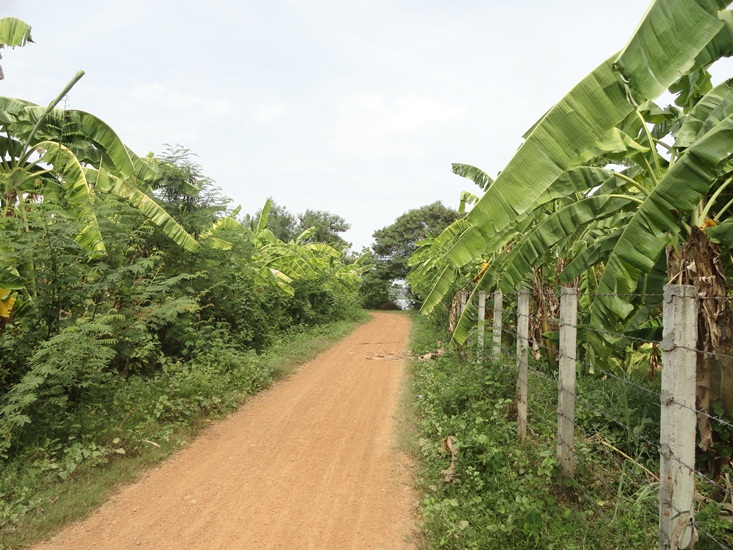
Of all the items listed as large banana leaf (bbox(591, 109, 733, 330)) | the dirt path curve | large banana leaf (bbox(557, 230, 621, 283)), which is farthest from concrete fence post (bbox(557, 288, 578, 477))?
the dirt path curve

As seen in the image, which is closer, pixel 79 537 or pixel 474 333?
pixel 79 537

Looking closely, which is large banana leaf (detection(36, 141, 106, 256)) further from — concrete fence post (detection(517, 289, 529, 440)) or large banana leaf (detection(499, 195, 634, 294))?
concrete fence post (detection(517, 289, 529, 440))

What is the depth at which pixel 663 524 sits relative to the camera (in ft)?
8.47

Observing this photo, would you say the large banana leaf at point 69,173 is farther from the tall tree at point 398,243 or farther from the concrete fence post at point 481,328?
the tall tree at point 398,243

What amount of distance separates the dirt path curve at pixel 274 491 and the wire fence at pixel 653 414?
1.73 metres

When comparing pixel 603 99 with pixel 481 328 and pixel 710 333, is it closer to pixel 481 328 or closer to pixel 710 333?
pixel 710 333

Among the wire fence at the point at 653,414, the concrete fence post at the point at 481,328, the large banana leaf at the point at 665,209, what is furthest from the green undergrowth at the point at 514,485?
the large banana leaf at the point at 665,209

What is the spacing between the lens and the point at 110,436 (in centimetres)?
519

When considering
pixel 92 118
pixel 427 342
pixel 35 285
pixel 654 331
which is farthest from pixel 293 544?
pixel 427 342

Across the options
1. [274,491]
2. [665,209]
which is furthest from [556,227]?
[274,491]

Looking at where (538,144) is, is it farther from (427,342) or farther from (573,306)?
(427,342)

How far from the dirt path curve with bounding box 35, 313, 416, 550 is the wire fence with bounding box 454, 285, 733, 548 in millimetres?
1734

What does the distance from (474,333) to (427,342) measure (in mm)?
5919

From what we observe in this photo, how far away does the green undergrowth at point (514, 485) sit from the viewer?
3.26 metres
